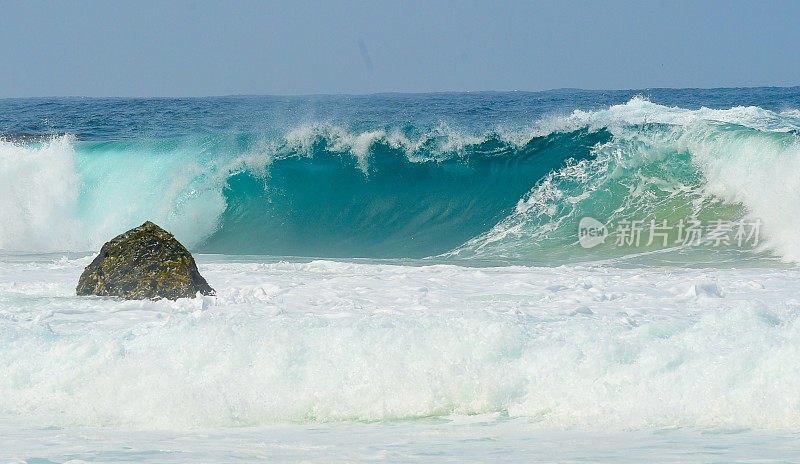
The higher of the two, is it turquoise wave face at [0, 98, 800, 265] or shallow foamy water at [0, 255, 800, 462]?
turquoise wave face at [0, 98, 800, 265]

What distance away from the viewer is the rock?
7465 mm

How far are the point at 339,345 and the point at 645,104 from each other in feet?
43.5

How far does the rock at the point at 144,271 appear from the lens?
24.5 ft

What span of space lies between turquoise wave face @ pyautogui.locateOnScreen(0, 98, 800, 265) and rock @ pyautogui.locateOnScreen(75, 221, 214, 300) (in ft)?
15.0

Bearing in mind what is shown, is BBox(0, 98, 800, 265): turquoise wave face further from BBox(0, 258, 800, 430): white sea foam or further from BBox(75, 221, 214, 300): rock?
BBox(0, 258, 800, 430): white sea foam

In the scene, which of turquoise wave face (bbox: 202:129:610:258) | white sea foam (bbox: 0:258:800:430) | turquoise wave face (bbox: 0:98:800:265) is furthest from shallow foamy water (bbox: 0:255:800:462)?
turquoise wave face (bbox: 202:129:610:258)

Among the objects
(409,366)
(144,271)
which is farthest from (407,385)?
(144,271)

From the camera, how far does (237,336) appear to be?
570 centimetres

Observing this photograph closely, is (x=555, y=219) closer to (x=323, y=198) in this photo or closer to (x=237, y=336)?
(x=323, y=198)

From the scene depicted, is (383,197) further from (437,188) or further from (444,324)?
(444,324)

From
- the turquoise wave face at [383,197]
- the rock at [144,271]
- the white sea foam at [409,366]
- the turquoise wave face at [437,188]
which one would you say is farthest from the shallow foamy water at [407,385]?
the turquoise wave face at [383,197]

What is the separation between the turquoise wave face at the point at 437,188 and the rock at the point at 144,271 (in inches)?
180

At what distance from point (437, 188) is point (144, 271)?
909 cm

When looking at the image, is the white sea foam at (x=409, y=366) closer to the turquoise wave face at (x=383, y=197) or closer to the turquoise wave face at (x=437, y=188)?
the turquoise wave face at (x=437, y=188)
